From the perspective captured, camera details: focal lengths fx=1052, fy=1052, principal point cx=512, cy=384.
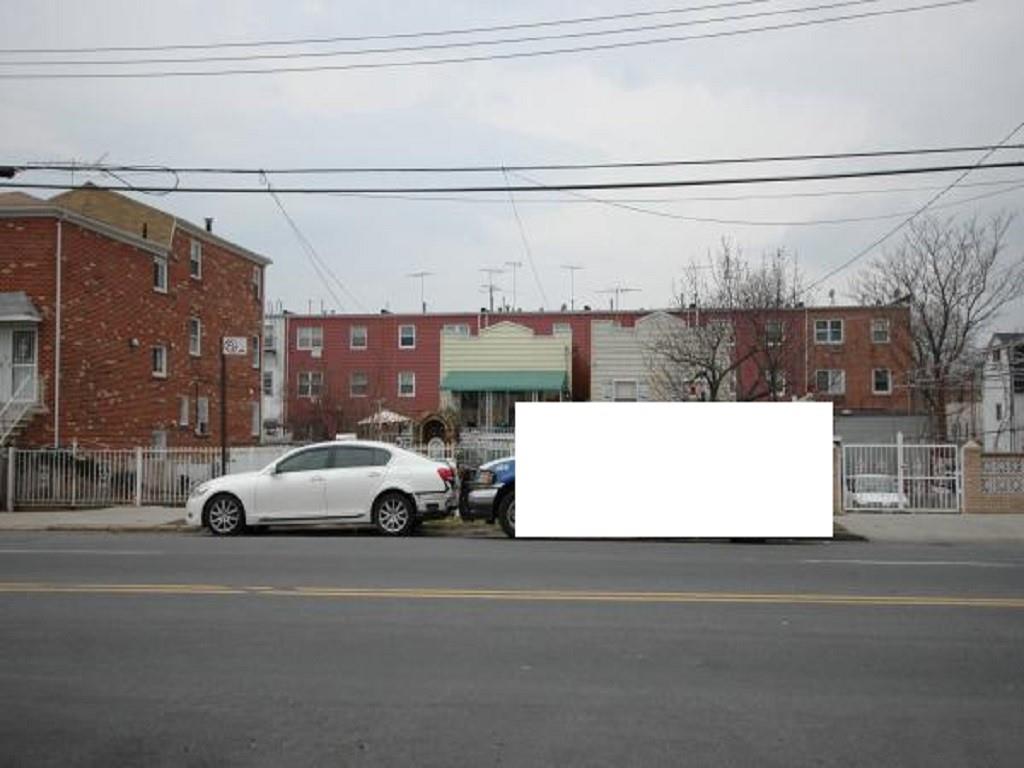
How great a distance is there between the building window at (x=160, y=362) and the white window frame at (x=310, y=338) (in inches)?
925

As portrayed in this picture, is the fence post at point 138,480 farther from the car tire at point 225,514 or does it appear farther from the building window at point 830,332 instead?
the building window at point 830,332

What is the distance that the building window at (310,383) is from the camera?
187ft

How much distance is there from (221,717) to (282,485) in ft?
35.4

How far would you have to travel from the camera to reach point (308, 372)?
57438mm

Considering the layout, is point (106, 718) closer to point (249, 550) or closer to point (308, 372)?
point (249, 550)

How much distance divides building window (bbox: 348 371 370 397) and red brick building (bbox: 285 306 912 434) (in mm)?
54

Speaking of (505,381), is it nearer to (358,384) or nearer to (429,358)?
(429,358)

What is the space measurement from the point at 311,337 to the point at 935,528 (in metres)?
44.0

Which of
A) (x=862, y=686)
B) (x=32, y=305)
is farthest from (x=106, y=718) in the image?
(x=32, y=305)

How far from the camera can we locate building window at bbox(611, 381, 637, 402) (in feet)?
161

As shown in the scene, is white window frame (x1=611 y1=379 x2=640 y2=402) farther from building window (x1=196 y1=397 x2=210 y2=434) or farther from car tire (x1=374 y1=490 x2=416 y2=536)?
car tire (x1=374 y1=490 x2=416 y2=536)

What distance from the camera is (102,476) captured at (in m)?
22.5

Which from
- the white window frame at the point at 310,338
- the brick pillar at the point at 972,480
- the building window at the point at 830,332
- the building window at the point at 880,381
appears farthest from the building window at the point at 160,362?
the building window at the point at 880,381

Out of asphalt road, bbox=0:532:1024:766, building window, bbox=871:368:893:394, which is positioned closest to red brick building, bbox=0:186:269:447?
asphalt road, bbox=0:532:1024:766
